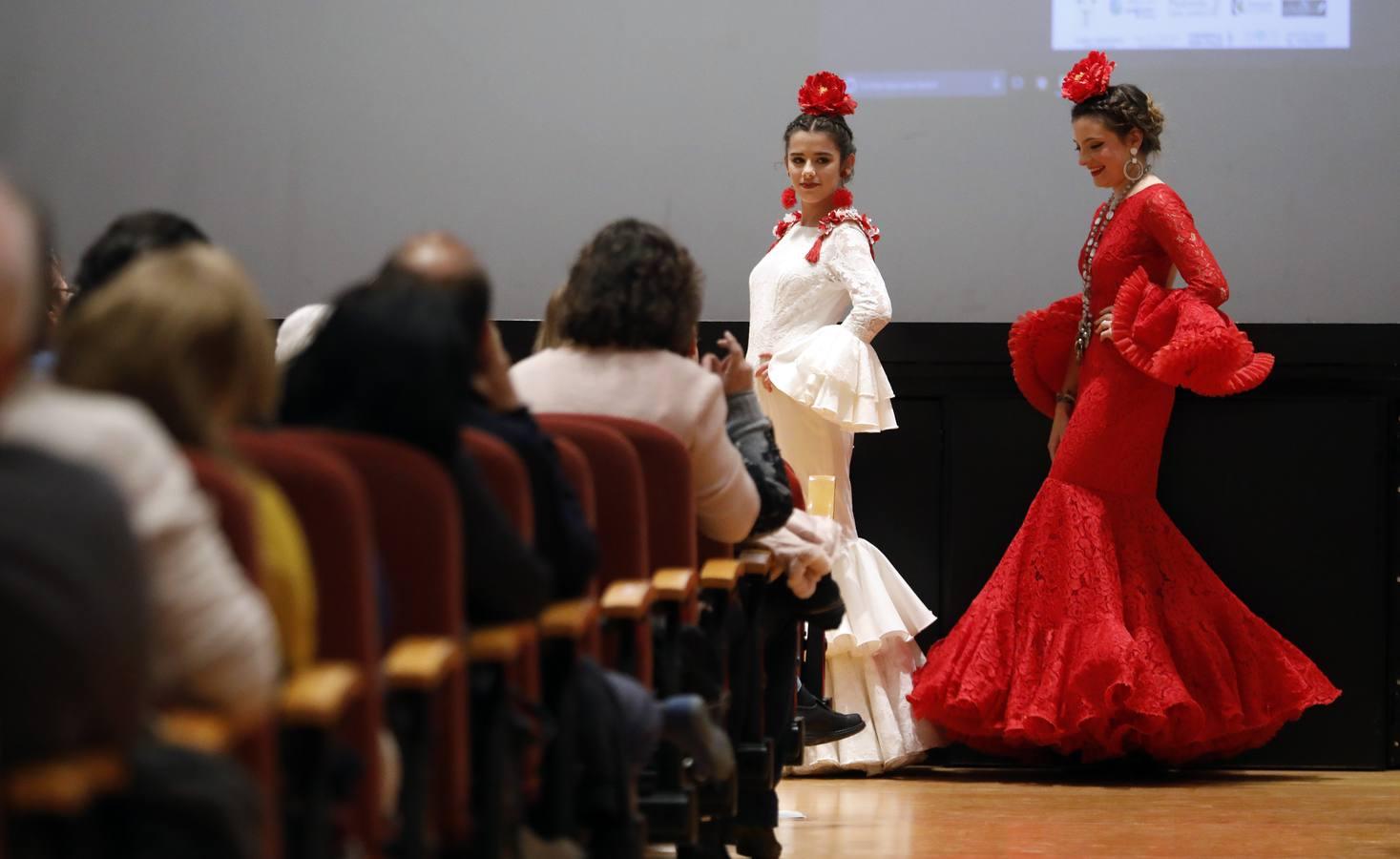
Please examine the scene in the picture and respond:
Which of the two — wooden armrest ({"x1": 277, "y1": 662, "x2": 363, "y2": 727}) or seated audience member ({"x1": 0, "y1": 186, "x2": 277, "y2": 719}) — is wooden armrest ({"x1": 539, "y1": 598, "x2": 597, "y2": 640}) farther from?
seated audience member ({"x1": 0, "y1": 186, "x2": 277, "y2": 719})

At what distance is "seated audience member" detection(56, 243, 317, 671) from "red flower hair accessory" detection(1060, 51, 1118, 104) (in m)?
3.60

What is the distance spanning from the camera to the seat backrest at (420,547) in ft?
6.24

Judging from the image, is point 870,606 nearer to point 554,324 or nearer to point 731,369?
point 731,369

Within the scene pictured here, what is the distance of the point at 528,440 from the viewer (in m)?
2.38

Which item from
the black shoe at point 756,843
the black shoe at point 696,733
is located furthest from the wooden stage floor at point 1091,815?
the black shoe at point 696,733

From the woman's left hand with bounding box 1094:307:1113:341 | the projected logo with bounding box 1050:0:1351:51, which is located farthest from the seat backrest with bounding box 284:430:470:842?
the projected logo with bounding box 1050:0:1351:51

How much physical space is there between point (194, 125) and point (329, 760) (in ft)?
15.6

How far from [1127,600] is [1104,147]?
1.20 m

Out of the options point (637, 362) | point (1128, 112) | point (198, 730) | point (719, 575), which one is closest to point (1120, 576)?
point (1128, 112)

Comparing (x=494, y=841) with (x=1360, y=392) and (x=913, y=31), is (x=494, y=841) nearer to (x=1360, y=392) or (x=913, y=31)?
(x=1360, y=392)

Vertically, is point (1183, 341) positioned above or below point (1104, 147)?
below

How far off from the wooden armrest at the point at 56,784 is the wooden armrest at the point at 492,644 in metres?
0.77

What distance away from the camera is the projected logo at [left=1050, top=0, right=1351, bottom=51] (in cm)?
565

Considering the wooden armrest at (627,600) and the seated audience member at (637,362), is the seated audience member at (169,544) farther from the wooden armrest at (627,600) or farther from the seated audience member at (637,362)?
the seated audience member at (637,362)
